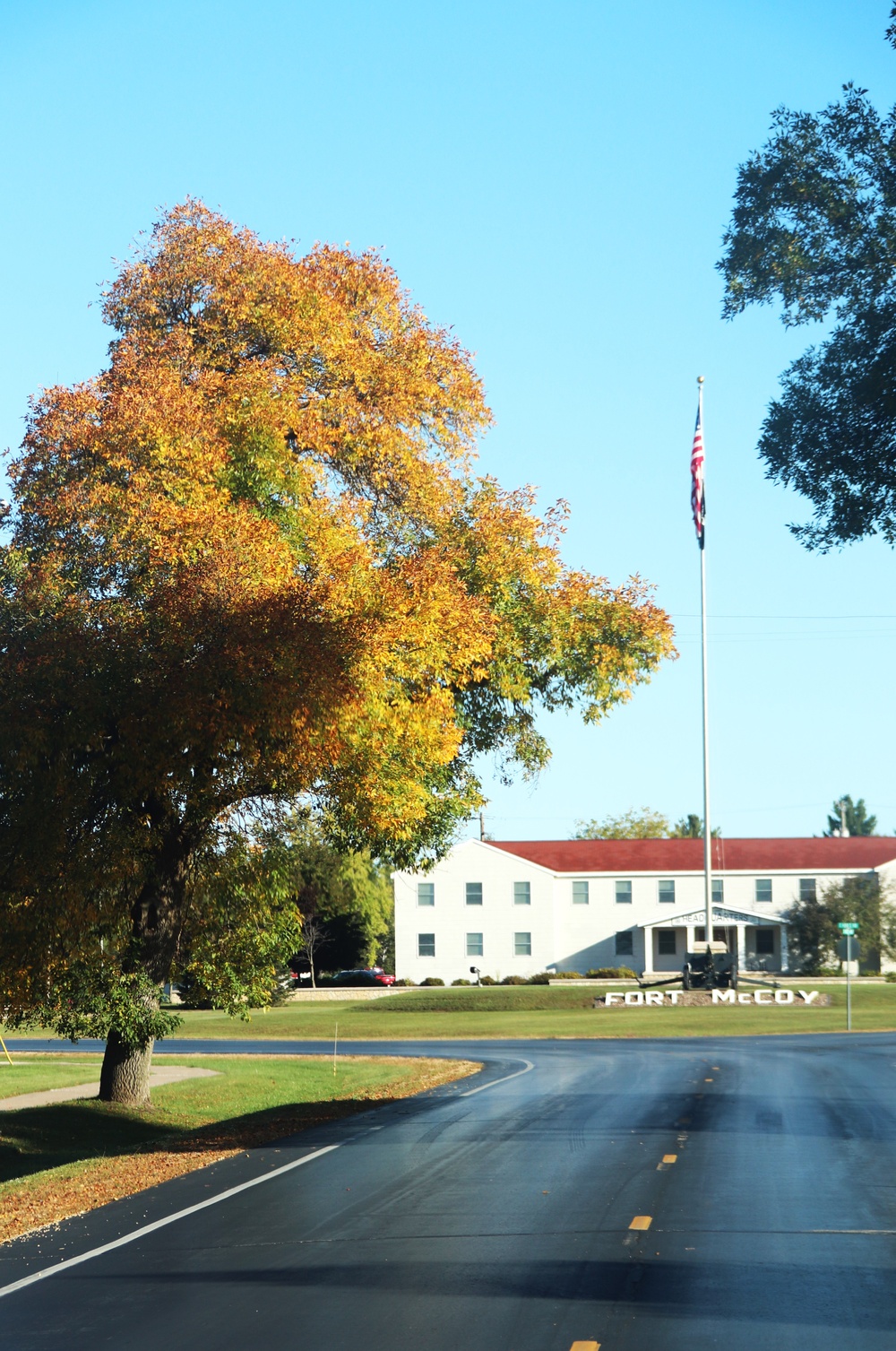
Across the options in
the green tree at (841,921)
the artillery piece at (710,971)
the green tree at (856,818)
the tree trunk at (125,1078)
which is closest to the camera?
the tree trunk at (125,1078)

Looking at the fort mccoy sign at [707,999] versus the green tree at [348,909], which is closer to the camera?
the fort mccoy sign at [707,999]

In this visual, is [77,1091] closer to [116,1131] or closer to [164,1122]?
[164,1122]

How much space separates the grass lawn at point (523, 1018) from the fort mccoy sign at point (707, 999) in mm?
1190

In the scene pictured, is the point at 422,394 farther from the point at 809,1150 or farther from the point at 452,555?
the point at 809,1150

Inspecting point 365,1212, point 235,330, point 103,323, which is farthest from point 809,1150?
point 103,323

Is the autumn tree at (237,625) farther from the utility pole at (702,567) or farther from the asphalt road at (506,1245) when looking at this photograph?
the utility pole at (702,567)

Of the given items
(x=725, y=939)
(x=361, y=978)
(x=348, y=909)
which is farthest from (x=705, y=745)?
(x=348, y=909)

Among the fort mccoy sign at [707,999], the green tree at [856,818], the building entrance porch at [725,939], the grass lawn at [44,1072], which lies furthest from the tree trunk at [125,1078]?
the green tree at [856,818]

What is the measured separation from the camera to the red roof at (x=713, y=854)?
7744cm

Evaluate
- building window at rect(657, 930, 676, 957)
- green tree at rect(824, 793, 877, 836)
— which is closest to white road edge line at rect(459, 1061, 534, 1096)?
building window at rect(657, 930, 676, 957)

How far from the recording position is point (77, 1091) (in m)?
26.5

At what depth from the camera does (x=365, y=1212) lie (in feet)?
38.9

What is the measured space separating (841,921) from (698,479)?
33603 mm

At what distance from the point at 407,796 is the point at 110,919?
4066 mm
